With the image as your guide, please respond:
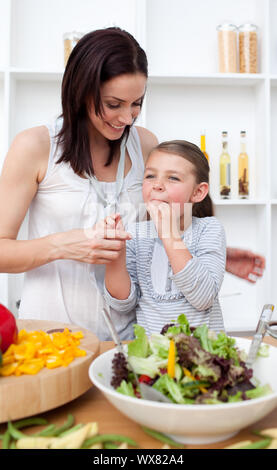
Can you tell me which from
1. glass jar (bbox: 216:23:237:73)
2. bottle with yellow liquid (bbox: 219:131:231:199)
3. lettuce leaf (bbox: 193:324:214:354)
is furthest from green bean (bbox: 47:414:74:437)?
glass jar (bbox: 216:23:237:73)

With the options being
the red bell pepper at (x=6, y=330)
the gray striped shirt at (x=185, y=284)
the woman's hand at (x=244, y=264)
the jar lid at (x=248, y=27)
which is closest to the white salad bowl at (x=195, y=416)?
the red bell pepper at (x=6, y=330)

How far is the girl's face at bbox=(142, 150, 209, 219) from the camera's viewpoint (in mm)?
1311

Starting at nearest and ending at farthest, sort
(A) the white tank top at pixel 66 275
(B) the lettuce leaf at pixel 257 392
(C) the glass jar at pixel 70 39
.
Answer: (B) the lettuce leaf at pixel 257 392, (A) the white tank top at pixel 66 275, (C) the glass jar at pixel 70 39

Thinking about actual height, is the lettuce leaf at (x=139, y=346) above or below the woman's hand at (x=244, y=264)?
below

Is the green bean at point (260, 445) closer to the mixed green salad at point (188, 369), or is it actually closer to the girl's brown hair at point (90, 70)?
the mixed green salad at point (188, 369)

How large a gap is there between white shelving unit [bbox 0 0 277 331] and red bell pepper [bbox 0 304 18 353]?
1.73m

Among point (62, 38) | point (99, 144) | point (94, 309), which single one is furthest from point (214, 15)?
point (94, 309)

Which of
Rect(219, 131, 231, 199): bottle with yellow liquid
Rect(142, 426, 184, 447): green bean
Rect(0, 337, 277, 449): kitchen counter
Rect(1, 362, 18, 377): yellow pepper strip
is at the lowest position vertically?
Rect(0, 337, 277, 449): kitchen counter

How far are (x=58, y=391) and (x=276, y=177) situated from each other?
2.37 m

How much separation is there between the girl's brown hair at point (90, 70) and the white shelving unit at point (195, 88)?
114 centimetres

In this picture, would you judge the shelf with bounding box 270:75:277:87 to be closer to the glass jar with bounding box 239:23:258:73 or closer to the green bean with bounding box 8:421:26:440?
the glass jar with bounding box 239:23:258:73

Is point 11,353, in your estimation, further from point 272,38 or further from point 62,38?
point 272,38

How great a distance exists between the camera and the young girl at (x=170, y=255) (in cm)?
122

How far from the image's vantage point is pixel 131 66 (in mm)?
1288
